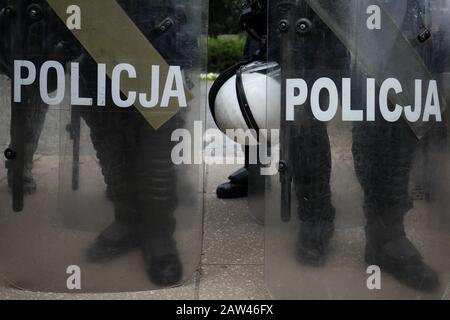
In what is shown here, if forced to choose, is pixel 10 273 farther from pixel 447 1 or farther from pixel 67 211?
pixel 447 1

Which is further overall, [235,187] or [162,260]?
[235,187]

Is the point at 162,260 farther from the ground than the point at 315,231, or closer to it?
closer to it

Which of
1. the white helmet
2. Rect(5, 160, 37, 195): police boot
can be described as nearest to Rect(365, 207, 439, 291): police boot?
the white helmet

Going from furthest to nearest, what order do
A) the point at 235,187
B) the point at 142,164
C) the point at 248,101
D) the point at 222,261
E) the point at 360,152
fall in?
the point at 235,187 < the point at 222,261 < the point at 248,101 < the point at 142,164 < the point at 360,152

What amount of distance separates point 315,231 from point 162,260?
2.02 feet

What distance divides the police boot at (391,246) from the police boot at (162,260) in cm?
75

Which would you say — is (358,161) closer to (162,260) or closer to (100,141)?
(162,260)

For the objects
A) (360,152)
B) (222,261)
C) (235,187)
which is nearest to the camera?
(360,152)

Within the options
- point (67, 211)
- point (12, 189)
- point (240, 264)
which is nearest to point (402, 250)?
point (240, 264)

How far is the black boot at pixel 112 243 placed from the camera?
228 centimetres

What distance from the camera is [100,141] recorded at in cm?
225

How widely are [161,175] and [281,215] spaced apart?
1.58ft

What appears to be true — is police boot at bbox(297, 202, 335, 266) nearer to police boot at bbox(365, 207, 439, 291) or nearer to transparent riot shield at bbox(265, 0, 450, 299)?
transparent riot shield at bbox(265, 0, 450, 299)

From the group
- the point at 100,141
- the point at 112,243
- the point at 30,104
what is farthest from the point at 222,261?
the point at 30,104
